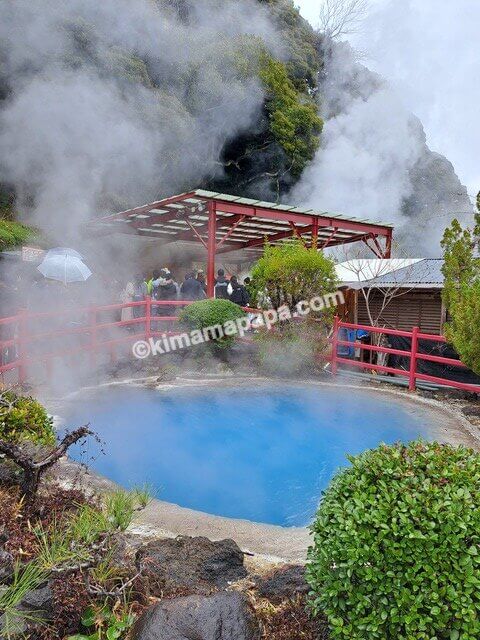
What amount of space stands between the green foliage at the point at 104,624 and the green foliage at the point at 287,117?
2312 cm

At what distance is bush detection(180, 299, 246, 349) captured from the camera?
9.33m

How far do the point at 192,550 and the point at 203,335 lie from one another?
6.69m

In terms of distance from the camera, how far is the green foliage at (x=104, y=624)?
2.11m

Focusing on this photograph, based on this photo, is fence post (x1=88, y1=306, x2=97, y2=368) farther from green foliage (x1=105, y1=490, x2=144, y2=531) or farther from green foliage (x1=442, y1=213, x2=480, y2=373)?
green foliage (x1=105, y1=490, x2=144, y2=531)

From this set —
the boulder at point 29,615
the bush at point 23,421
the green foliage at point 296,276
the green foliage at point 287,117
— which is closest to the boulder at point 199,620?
the boulder at point 29,615

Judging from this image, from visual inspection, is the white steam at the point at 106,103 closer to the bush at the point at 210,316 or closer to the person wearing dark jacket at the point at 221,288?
the person wearing dark jacket at the point at 221,288

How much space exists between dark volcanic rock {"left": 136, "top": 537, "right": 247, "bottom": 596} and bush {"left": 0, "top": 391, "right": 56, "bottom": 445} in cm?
132

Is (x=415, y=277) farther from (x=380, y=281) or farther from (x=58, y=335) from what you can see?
(x=58, y=335)

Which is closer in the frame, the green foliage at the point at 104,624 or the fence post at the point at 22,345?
the green foliage at the point at 104,624

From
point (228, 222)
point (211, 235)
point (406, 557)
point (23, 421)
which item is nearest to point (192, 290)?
point (211, 235)

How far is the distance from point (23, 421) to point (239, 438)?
3.08 m

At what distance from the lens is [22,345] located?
704 centimetres

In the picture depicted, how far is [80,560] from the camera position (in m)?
2.24

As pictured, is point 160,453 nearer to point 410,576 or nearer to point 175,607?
point 175,607
